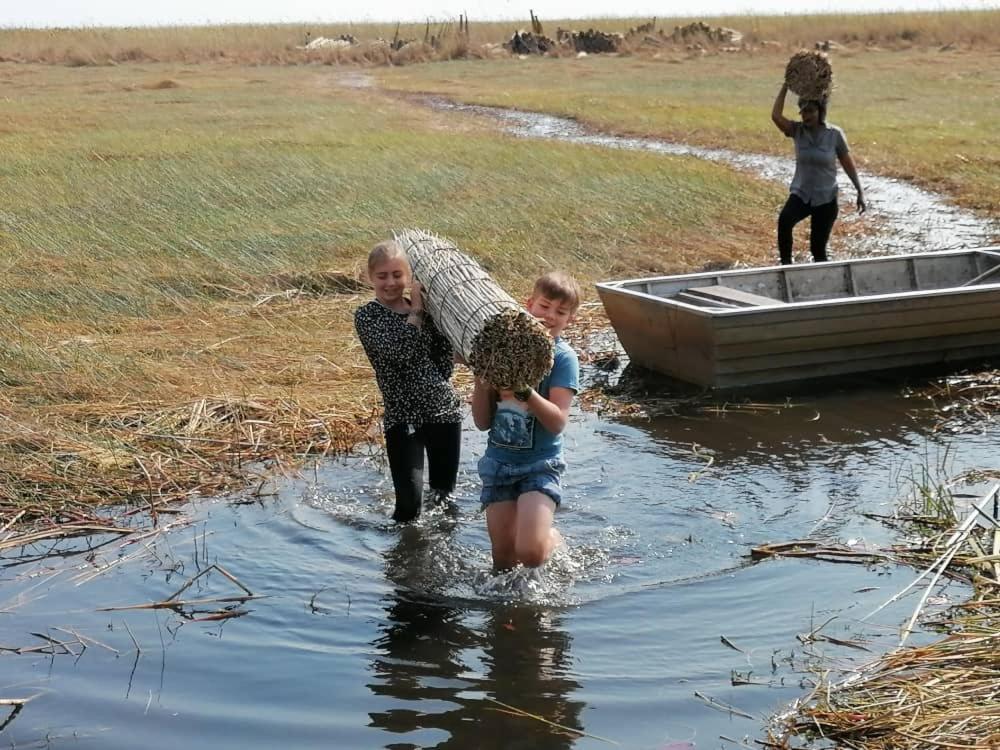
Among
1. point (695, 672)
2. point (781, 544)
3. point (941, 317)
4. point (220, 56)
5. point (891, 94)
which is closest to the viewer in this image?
point (695, 672)

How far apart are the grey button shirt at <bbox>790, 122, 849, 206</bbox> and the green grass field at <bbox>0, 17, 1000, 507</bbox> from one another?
221 centimetres

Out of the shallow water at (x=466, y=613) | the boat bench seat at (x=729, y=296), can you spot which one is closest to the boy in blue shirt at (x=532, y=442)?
the shallow water at (x=466, y=613)

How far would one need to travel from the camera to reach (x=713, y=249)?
14.0 metres

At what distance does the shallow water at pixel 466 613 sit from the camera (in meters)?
4.54

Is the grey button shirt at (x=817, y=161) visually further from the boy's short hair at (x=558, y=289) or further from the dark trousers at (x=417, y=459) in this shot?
the boy's short hair at (x=558, y=289)

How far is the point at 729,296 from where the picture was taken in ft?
31.0

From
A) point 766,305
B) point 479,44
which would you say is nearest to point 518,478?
point 766,305

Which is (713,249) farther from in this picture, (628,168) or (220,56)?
(220,56)

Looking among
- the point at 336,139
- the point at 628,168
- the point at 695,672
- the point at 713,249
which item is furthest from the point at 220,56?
the point at 695,672

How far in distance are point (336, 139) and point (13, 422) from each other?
1476 cm

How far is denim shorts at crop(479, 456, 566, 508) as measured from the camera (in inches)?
216

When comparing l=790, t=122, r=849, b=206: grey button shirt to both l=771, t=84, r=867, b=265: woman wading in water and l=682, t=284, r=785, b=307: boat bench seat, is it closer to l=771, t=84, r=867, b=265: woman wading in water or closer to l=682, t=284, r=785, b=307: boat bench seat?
l=771, t=84, r=867, b=265: woman wading in water

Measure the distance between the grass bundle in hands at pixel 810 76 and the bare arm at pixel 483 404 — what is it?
6.25 meters

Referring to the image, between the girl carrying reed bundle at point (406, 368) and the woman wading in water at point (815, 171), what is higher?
the woman wading in water at point (815, 171)
